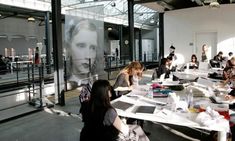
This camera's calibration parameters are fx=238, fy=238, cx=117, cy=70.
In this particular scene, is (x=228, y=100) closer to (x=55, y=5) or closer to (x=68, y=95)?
(x=55, y=5)

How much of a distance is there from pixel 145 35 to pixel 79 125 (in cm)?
2310

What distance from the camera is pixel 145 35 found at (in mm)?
26312

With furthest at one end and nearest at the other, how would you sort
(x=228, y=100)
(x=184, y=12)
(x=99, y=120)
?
(x=184, y=12) → (x=228, y=100) → (x=99, y=120)

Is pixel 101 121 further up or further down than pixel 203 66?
further down

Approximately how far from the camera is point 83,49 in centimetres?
665

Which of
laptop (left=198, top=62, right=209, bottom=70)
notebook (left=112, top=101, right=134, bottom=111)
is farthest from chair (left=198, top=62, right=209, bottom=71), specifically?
notebook (left=112, top=101, right=134, bottom=111)

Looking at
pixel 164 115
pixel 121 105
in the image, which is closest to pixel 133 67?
pixel 121 105

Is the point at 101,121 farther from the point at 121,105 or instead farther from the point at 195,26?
the point at 195,26

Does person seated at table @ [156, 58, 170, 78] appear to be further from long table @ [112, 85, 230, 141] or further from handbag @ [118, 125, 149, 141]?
handbag @ [118, 125, 149, 141]

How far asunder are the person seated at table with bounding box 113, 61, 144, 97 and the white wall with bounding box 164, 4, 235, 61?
306 inches

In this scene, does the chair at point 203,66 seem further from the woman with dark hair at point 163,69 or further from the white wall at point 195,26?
the white wall at point 195,26

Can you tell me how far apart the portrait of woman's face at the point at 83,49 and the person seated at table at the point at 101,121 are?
4.47m

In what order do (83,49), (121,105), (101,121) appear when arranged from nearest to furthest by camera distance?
1. (101,121)
2. (121,105)
3. (83,49)

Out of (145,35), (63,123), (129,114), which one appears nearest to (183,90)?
(129,114)
